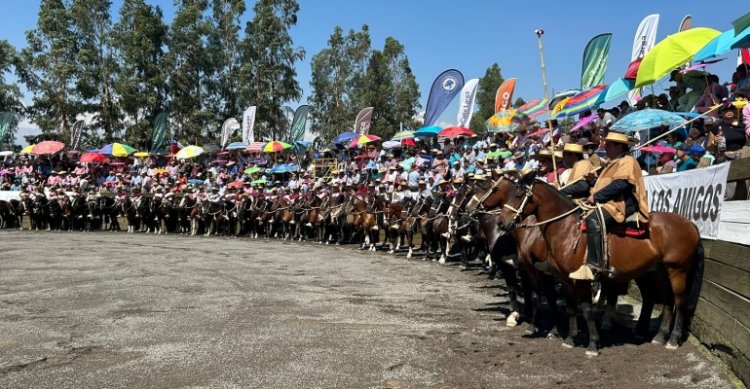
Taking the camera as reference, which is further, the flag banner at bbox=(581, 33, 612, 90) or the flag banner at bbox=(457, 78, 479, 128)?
the flag banner at bbox=(457, 78, 479, 128)

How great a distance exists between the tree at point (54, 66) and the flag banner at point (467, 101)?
34.1 m

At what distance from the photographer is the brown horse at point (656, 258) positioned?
698 centimetres

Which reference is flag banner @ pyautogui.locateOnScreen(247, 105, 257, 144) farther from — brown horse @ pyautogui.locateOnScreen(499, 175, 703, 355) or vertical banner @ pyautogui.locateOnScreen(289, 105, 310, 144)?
brown horse @ pyautogui.locateOnScreen(499, 175, 703, 355)

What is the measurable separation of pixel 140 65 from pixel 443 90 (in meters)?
29.7

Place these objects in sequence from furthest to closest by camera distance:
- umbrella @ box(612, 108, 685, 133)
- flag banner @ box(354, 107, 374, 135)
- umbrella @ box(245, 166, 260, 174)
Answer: flag banner @ box(354, 107, 374, 135)
umbrella @ box(245, 166, 260, 174)
umbrella @ box(612, 108, 685, 133)

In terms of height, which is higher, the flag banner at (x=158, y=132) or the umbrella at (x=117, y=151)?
the flag banner at (x=158, y=132)

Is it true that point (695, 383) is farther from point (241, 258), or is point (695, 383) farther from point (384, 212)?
point (384, 212)

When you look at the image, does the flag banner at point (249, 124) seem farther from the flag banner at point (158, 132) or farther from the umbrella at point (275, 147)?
the flag banner at point (158, 132)

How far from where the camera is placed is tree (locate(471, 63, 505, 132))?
7006 cm

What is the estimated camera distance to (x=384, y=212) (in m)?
20.6

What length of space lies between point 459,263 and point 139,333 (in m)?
10.4

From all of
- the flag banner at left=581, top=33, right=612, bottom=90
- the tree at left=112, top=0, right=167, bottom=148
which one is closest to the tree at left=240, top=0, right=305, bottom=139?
the tree at left=112, top=0, right=167, bottom=148

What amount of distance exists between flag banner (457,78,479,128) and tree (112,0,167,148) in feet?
92.8

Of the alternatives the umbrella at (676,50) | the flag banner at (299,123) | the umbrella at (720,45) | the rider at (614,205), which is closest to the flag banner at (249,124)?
the flag banner at (299,123)
